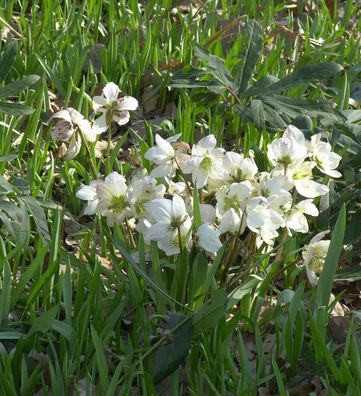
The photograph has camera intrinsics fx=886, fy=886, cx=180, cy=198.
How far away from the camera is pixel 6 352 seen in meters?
1.78

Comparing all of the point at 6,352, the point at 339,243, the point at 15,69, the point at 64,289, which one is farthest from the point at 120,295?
the point at 15,69

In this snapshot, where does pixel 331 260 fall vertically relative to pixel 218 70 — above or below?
below

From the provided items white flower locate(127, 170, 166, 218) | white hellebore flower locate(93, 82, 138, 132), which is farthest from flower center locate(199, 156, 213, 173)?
white hellebore flower locate(93, 82, 138, 132)

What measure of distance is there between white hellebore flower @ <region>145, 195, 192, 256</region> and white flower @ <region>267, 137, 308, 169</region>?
10.0 inches

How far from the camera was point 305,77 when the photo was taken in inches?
90.9

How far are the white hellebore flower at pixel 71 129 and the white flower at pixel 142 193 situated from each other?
26cm

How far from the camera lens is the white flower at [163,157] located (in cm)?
201

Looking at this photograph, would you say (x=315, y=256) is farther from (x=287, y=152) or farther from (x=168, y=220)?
(x=168, y=220)

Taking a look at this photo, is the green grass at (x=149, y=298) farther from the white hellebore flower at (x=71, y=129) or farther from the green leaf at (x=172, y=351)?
the white hellebore flower at (x=71, y=129)

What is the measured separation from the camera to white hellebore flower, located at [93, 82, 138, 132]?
222 centimetres

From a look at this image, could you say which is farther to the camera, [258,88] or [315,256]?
[258,88]

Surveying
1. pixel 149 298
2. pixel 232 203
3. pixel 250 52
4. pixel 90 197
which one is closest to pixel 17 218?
pixel 90 197

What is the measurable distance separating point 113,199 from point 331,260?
0.51 meters

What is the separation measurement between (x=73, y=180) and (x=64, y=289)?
0.72 metres
